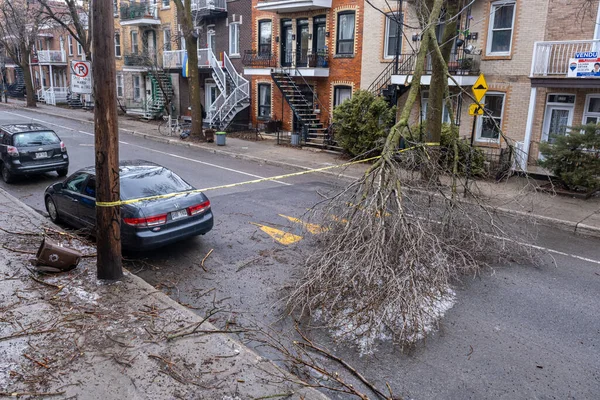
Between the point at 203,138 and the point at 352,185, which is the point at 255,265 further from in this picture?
the point at 203,138

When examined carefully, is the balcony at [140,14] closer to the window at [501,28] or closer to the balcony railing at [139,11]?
the balcony railing at [139,11]

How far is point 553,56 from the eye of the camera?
14.8 metres

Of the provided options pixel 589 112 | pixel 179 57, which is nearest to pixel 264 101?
pixel 179 57

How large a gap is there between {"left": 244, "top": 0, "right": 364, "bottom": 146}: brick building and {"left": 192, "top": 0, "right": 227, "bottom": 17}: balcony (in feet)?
9.23

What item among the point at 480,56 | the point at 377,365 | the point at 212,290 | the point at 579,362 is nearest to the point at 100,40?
the point at 212,290

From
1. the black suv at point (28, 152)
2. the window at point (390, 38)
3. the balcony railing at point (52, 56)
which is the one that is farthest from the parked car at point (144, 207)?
the balcony railing at point (52, 56)

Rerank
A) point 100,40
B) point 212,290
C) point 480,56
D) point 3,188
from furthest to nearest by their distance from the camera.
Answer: point 480,56 → point 3,188 → point 212,290 → point 100,40

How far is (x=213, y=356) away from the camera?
5.12 meters

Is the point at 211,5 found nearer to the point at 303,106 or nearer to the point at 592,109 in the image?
the point at 303,106

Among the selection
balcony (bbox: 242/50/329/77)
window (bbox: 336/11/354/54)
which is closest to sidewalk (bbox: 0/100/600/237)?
balcony (bbox: 242/50/329/77)

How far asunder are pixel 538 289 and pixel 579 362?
204 cm

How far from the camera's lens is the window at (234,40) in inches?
1099

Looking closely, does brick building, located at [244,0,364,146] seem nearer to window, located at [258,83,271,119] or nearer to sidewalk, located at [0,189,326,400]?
window, located at [258,83,271,119]

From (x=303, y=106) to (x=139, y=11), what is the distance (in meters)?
17.4
